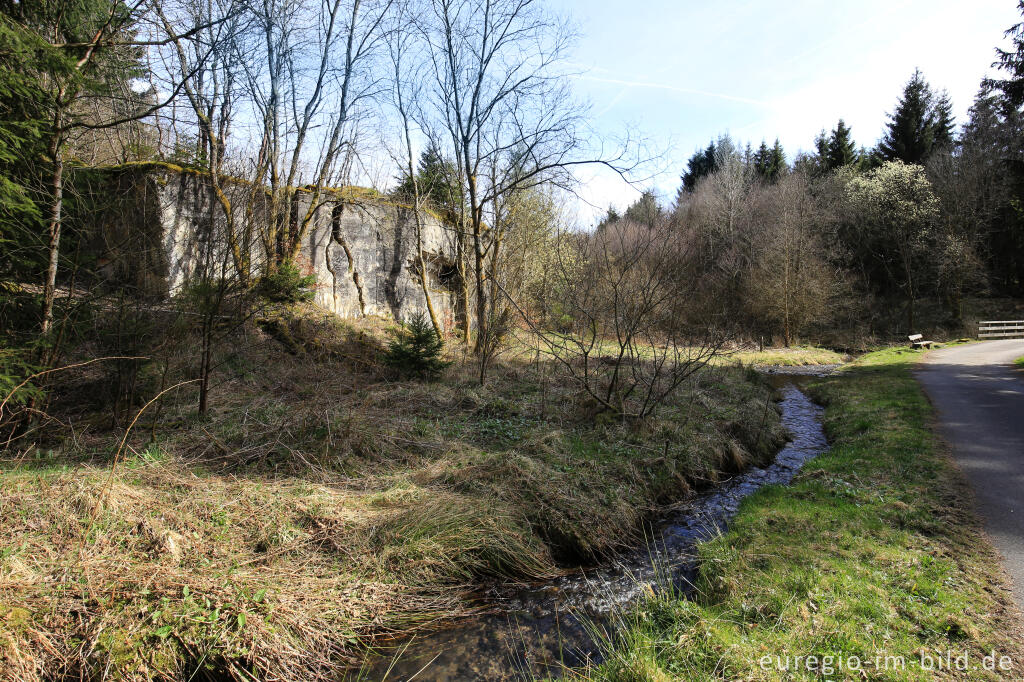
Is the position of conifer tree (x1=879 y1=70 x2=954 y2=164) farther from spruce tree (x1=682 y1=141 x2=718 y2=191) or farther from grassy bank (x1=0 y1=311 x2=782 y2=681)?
grassy bank (x1=0 y1=311 x2=782 y2=681)

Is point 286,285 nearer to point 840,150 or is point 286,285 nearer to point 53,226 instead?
point 53,226

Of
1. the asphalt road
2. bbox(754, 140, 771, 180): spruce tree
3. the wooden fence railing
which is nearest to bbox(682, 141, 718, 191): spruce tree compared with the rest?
bbox(754, 140, 771, 180): spruce tree

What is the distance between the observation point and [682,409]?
971 cm

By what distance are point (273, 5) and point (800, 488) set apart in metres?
15.3

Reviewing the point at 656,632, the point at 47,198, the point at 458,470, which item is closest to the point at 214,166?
the point at 47,198

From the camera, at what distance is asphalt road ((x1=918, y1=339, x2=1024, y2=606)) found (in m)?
4.49

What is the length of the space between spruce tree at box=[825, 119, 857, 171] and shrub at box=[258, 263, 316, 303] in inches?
1632

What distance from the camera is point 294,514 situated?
482 centimetres

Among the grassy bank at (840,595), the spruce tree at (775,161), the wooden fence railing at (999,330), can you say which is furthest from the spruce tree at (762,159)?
the grassy bank at (840,595)

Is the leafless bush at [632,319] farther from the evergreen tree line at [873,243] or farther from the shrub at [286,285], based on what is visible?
the evergreen tree line at [873,243]

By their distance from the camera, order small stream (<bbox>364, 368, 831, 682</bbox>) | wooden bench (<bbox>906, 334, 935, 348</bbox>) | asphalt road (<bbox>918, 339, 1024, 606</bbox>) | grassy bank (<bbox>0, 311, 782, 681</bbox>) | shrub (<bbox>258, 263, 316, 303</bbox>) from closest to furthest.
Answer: grassy bank (<bbox>0, 311, 782, 681</bbox>)
small stream (<bbox>364, 368, 831, 682</bbox>)
asphalt road (<bbox>918, 339, 1024, 606</bbox>)
shrub (<bbox>258, 263, 316, 303</bbox>)
wooden bench (<bbox>906, 334, 935, 348</bbox>)

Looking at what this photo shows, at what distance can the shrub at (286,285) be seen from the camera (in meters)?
11.8

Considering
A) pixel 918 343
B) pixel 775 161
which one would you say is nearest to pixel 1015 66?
pixel 918 343

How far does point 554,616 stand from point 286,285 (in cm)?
1069
